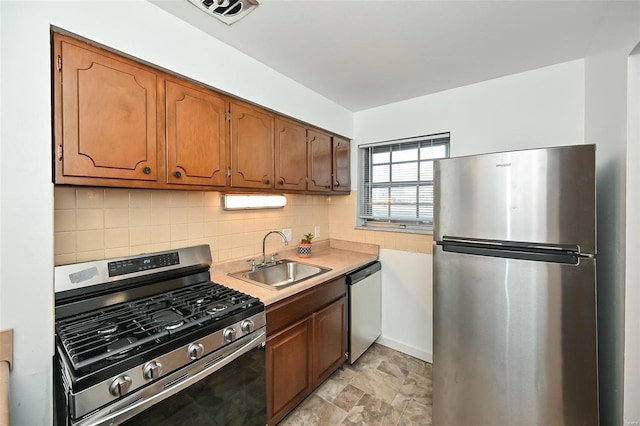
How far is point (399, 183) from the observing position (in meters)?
2.72

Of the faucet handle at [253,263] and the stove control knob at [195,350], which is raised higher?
the faucet handle at [253,263]

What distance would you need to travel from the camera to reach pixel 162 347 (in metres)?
1.06

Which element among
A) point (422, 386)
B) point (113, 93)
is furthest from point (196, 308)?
point (422, 386)

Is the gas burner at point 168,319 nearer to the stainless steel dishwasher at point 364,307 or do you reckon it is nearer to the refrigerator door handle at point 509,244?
the stainless steel dishwasher at point 364,307

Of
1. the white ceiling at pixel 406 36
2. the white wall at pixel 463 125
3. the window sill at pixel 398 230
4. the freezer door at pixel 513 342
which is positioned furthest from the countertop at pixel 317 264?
the white ceiling at pixel 406 36

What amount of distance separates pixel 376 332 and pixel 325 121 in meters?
2.16

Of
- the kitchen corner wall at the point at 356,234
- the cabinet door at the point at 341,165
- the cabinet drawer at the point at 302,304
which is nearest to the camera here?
the cabinet drawer at the point at 302,304

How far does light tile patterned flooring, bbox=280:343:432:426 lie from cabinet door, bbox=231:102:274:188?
1.65 meters

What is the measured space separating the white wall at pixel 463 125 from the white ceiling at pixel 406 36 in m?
0.13

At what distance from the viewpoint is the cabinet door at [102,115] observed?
110 cm

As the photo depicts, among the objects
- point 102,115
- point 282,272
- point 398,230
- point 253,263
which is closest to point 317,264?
point 282,272

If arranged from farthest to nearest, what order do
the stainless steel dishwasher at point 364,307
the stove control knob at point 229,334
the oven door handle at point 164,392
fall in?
the stainless steel dishwasher at point 364,307, the stove control knob at point 229,334, the oven door handle at point 164,392

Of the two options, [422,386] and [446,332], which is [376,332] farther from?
[446,332]

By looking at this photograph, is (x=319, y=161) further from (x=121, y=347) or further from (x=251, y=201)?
(x=121, y=347)
